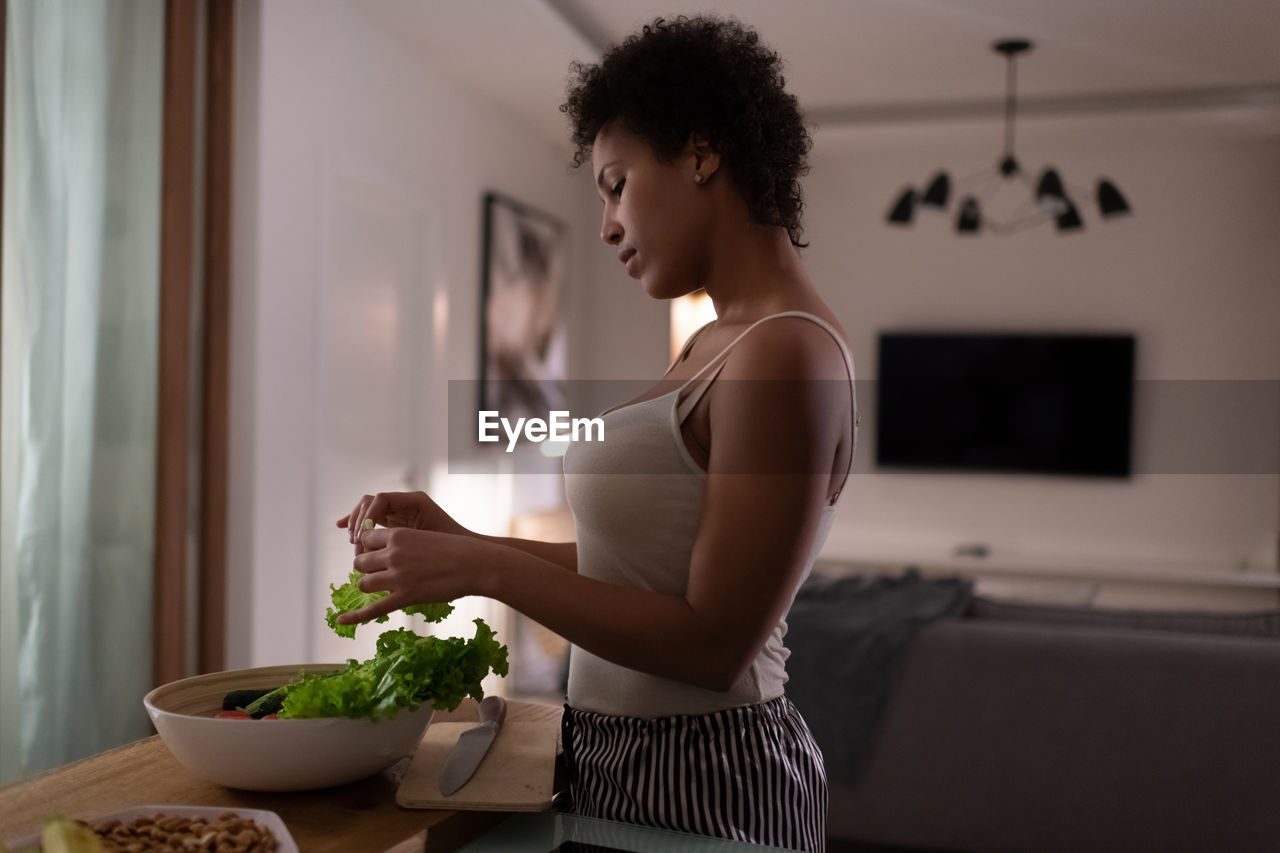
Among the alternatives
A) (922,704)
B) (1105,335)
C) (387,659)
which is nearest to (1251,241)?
(1105,335)

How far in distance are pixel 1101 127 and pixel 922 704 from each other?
3.32 metres

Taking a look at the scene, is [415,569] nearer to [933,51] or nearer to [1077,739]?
[1077,739]

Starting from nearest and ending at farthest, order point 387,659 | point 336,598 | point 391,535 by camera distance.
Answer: point 391,535, point 387,659, point 336,598

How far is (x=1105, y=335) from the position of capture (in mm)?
Result: 5312

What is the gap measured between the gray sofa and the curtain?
5.76 ft

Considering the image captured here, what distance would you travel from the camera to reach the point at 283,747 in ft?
2.78

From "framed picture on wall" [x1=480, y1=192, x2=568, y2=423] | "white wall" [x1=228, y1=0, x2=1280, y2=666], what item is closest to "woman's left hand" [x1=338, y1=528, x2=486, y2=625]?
"white wall" [x1=228, y1=0, x2=1280, y2=666]

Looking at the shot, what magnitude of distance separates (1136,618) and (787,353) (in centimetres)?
213

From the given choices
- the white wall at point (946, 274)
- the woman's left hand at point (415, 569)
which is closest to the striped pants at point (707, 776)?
the woman's left hand at point (415, 569)

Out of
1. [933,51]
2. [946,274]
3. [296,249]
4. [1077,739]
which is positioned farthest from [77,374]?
[946,274]

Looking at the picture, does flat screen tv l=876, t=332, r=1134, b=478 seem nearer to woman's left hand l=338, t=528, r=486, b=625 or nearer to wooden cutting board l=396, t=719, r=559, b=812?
wooden cutting board l=396, t=719, r=559, b=812

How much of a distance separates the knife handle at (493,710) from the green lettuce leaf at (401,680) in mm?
66

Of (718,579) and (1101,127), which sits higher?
(1101,127)

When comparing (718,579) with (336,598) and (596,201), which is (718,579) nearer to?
(336,598)
